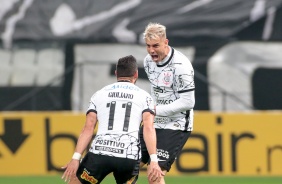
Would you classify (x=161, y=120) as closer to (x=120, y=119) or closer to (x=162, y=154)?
(x=162, y=154)

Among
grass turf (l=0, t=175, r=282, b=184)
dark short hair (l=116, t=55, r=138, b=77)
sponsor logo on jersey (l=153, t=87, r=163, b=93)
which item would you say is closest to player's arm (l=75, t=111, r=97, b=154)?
dark short hair (l=116, t=55, r=138, b=77)

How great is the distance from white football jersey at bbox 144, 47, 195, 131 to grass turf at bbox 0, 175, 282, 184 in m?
4.52

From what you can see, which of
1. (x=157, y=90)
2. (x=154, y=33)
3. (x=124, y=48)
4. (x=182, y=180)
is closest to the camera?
(x=154, y=33)

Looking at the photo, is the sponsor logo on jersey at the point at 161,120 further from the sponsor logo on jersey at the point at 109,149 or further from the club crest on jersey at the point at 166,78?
the sponsor logo on jersey at the point at 109,149

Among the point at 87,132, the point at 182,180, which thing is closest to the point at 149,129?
the point at 87,132

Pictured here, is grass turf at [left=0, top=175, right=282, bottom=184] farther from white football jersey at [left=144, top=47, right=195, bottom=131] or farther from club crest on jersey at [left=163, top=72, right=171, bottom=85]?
club crest on jersey at [left=163, top=72, right=171, bottom=85]

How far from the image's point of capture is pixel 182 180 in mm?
14930

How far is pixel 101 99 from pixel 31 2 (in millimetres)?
11669

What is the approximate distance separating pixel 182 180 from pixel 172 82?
526 cm

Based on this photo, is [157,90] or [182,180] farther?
[182,180]

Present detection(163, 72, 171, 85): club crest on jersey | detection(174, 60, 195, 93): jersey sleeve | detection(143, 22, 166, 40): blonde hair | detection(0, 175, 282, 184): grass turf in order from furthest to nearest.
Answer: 1. detection(0, 175, 282, 184): grass turf
2. detection(163, 72, 171, 85): club crest on jersey
3. detection(174, 60, 195, 93): jersey sleeve
4. detection(143, 22, 166, 40): blonde hair

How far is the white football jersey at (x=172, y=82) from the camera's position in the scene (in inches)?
386

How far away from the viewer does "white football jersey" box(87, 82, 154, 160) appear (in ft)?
27.1

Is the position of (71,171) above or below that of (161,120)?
below
